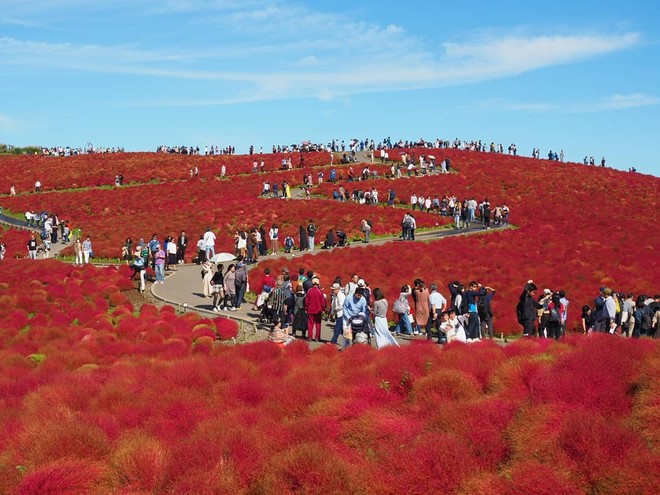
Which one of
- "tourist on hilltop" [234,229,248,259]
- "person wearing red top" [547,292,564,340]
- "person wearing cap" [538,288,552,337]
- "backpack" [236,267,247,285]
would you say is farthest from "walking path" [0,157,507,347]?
"person wearing red top" [547,292,564,340]

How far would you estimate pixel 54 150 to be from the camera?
4055 inches

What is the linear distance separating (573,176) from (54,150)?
249 ft

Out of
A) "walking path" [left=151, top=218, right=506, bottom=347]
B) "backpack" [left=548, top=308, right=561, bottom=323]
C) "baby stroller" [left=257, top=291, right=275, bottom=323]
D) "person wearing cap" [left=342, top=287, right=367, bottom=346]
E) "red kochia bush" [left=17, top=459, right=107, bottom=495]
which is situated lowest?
"walking path" [left=151, top=218, right=506, bottom=347]

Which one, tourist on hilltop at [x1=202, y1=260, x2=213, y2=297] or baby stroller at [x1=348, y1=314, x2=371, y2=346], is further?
tourist on hilltop at [x1=202, y1=260, x2=213, y2=297]

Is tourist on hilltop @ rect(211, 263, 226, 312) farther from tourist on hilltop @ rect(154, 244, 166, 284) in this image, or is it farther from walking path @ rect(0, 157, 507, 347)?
tourist on hilltop @ rect(154, 244, 166, 284)

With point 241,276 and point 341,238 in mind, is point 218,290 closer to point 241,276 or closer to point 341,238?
point 241,276

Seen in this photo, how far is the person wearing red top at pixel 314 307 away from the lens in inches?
787

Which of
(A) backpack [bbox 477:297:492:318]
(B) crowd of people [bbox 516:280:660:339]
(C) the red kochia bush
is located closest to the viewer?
(C) the red kochia bush

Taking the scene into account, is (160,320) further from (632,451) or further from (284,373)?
(632,451)

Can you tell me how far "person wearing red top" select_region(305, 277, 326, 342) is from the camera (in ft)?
65.6

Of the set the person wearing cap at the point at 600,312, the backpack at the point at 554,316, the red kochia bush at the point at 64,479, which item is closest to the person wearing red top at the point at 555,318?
the backpack at the point at 554,316

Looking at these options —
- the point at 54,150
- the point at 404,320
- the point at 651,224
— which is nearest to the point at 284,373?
the point at 404,320

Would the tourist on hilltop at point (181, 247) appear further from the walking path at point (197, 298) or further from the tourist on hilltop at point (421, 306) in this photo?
the tourist on hilltop at point (421, 306)

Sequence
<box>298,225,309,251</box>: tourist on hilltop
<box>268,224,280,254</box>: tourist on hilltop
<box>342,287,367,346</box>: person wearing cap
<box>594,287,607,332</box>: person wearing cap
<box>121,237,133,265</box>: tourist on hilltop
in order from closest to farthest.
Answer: <box>342,287,367,346</box>: person wearing cap, <box>594,287,607,332</box>: person wearing cap, <box>268,224,280,254</box>: tourist on hilltop, <box>121,237,133,265</box>: tourist on hilltop, <box>298,225,309,251</box>: tourist on hilltop
